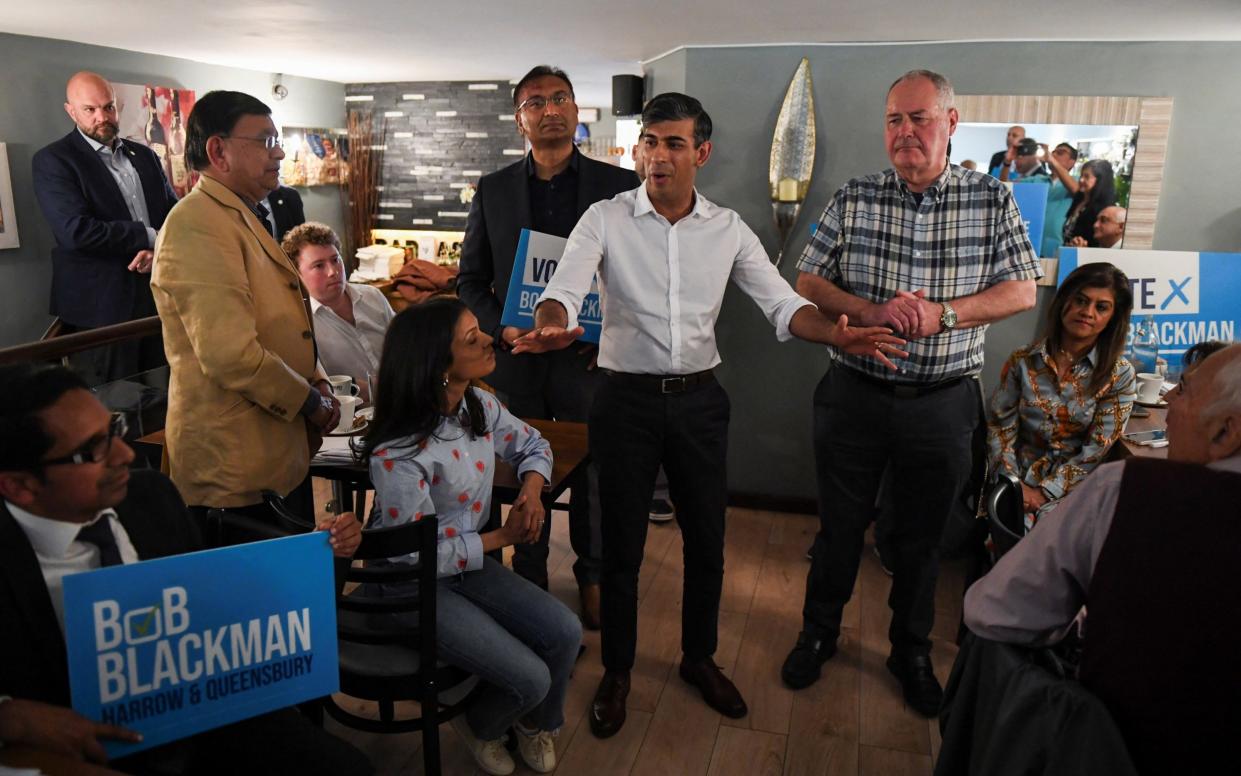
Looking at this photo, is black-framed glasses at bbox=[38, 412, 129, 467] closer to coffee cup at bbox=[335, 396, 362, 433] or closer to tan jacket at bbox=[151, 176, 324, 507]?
tan jacket at bbox=[151, 176, 324, 507]

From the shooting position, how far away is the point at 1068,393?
2754 millimetres

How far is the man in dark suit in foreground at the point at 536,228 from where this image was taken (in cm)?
272

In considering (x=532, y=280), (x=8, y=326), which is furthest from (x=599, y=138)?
(x=532, y=280)

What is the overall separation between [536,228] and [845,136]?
158 centimetres

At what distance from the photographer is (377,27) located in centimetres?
382

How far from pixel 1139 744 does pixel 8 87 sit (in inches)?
213

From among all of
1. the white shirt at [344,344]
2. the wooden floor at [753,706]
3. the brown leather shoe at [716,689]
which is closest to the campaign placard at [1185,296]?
the wooden floor at [753,706]

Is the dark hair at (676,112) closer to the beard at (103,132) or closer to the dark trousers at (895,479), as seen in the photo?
the dark trousers at (895,479)

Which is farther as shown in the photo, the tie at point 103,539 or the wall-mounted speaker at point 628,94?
the wall-mounted speaker at point 628,94

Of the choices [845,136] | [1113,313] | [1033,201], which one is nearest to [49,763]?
[1113,313]

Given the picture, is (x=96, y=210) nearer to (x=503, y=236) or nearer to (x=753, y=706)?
(x=503, y=236)

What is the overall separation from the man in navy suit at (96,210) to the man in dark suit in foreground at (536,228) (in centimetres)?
224

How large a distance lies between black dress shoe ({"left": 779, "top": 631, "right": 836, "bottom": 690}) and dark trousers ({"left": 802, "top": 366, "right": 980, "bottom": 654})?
0.04 meters

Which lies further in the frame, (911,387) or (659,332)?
(911,387)
